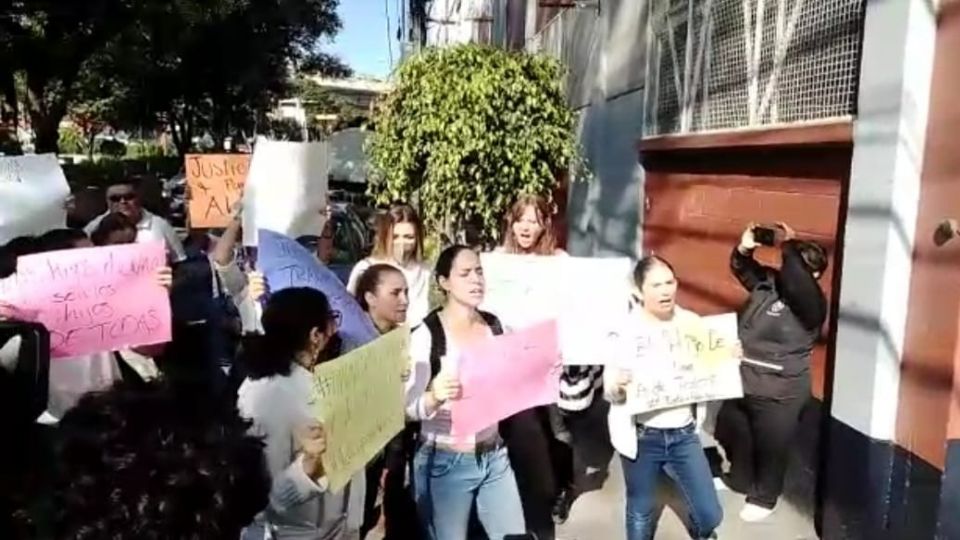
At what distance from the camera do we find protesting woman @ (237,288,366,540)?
255cm

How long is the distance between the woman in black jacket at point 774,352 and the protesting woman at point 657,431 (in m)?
0.88

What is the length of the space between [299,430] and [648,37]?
266 inches

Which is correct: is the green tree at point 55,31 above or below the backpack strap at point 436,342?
above

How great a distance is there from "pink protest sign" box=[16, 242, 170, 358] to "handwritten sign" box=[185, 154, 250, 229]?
1649mm

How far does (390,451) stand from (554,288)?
1073 millimetres

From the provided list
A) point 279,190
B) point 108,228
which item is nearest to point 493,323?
point 279,190

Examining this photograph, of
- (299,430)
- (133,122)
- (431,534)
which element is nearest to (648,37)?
(431,534)

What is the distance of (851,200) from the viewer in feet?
14.9

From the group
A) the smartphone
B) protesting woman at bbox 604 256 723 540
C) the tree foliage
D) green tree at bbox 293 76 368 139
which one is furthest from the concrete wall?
green tree at bbox 293 76 368 139

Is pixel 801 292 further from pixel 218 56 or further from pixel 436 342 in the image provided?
pixel 218 56

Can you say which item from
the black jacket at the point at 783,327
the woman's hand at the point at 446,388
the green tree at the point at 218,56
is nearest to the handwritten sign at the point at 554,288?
the black jacket at the point at 783,327

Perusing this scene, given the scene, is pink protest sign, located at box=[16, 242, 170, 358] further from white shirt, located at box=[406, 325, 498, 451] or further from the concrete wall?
the concrete wall

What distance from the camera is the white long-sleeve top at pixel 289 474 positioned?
101 inches

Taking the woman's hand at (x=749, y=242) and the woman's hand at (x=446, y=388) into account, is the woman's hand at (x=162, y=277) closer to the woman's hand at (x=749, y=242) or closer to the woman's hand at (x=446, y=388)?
the woman's hand at (x=446, y=388)
